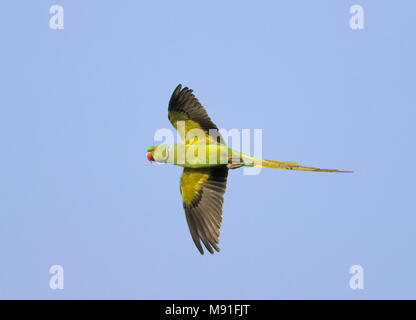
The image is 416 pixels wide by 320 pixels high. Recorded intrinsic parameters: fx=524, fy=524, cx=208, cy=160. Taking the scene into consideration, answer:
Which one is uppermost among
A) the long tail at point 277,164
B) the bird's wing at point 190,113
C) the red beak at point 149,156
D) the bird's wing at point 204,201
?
the bird's wing at point 190,113

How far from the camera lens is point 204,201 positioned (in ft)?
38.5

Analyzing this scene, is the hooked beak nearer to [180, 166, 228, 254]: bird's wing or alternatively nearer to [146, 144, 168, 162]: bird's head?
[146, 144, 168, 162]: bird's head

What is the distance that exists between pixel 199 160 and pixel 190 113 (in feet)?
3.39

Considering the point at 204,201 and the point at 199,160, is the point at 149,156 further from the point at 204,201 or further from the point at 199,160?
the point at 204,201

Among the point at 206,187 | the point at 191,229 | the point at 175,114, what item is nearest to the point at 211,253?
the point at 191,229

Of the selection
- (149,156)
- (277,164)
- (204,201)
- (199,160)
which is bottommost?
(204,201)

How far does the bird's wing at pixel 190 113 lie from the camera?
11.3 m

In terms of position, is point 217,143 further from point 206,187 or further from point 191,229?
point 191,229

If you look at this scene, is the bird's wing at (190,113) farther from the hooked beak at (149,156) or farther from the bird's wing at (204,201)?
the hooked beak at (149,156)

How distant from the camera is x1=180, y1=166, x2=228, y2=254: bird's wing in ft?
37.4

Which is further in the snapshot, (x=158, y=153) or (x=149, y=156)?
(x=149, y=156)

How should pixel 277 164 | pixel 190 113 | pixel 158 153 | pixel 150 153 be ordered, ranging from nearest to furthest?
pixel 277 164 → pixel 190 113 → pixel 158 153 → pixel 150 153

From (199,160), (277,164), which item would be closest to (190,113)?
(199,160)

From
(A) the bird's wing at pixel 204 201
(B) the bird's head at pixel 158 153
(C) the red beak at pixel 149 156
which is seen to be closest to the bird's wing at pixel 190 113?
(B) the bird's head at pixel 158 153
